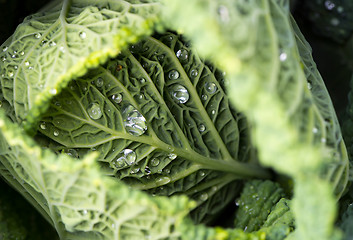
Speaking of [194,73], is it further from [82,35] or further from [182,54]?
[82,35]

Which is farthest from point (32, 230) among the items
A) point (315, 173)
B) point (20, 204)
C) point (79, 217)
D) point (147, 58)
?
point (315, 173)

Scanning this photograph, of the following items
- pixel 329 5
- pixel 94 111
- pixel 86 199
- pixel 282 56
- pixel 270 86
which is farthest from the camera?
pixel 329 5

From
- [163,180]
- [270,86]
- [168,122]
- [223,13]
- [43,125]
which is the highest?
[223,13]

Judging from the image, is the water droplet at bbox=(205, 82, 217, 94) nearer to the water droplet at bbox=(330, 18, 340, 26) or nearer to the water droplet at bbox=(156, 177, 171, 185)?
the water droplet at bbox=(156, 177, 171, 185)

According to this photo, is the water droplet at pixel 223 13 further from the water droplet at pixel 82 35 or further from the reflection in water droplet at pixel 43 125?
the reflection in water droplet at pixel 43 125

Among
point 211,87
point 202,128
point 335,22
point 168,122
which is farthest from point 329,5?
point 168,122

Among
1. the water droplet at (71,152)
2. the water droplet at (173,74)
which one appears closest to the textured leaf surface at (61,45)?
the water droplet at (71,152)

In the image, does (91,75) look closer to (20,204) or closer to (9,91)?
(9,91)
